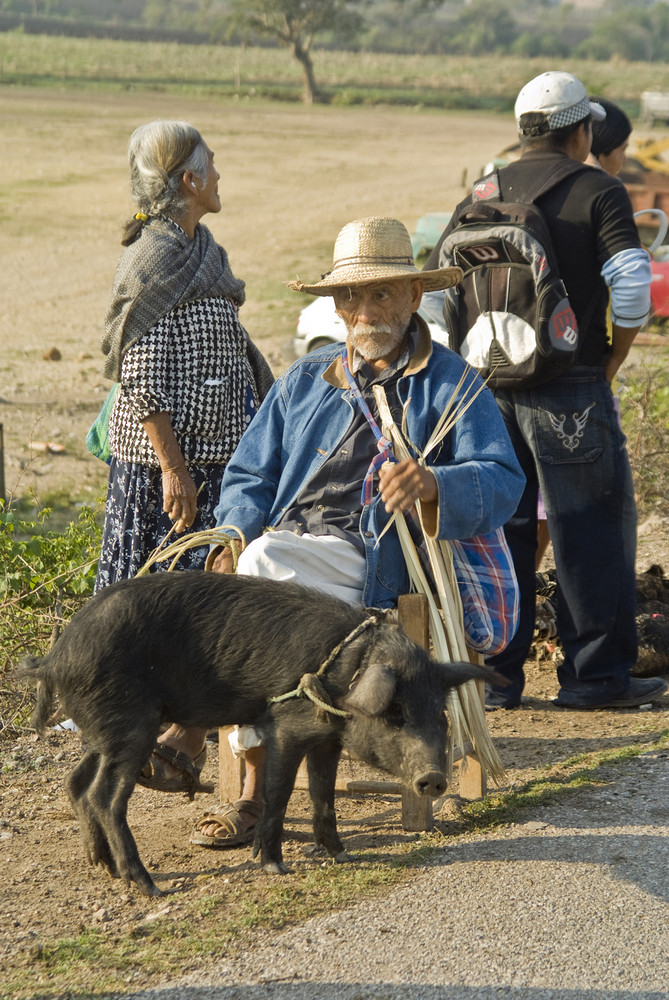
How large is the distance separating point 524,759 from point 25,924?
1901mm

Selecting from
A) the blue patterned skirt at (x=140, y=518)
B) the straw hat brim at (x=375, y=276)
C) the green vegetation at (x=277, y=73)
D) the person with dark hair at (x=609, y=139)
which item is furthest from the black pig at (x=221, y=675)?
the green vegetation at (x=277, y=73)

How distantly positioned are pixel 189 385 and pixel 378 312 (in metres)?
0.93

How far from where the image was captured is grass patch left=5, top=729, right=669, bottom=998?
294 centimetres

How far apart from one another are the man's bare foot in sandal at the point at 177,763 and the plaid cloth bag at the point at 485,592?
0.95 metres

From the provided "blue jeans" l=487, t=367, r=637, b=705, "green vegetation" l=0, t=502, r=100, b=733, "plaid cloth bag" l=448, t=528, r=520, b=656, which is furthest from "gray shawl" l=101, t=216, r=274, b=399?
"plaid cloth bag" l=448, t=528, r=520, b=656

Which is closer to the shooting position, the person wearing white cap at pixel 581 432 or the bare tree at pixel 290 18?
the person wearing white cap at pixel 581 432

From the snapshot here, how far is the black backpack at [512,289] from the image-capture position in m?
4.39

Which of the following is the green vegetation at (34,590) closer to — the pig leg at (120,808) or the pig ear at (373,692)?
the pig leg at (120,808)

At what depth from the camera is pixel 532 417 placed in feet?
15.2

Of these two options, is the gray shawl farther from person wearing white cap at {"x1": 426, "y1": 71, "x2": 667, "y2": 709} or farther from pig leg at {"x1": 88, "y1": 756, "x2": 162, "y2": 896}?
pig leg at {"x1": 88, "y1": 756, "x2": 162, "y2": 896}

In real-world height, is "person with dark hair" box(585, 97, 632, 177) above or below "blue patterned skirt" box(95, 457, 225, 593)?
above

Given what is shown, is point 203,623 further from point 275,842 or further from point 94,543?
point 94,543

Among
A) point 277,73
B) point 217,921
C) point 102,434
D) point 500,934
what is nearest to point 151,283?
point 102,434

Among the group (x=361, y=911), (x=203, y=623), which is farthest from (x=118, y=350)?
(x=361, y=911)
